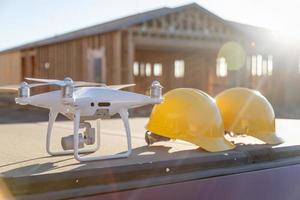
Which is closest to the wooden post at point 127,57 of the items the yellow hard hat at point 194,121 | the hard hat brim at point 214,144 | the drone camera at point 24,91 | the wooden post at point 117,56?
the wooden post at point 117,56

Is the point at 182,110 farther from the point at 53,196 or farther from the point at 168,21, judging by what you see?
the point at 168,21

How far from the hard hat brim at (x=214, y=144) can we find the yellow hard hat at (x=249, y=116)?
0.54 m

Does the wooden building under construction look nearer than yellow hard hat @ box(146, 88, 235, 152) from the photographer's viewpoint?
No

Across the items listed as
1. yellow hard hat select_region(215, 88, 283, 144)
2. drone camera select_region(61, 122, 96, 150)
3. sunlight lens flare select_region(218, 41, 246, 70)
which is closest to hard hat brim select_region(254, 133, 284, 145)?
yellow hard hat select_region(215, 88, 283, 144)

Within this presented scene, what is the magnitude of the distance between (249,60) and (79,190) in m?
17.9

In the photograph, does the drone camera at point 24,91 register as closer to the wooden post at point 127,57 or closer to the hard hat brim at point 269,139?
the hard hat brim at point 269,139

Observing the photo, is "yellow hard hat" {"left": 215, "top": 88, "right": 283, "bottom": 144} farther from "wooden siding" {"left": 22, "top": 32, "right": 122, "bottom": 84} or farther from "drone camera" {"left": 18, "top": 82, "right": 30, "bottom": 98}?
"wooden siding" {"left": 22, "top": 32, "right": 122, "bottom": 84}

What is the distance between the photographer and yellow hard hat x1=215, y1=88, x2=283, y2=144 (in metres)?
4.16

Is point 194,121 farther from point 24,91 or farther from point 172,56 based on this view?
→ point 172,56

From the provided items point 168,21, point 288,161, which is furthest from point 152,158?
point 168,21

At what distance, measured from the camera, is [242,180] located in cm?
323

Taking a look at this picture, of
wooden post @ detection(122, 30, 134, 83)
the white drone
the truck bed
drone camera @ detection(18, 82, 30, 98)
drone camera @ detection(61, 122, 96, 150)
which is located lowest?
the truck bed

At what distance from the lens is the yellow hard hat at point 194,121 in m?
3.65

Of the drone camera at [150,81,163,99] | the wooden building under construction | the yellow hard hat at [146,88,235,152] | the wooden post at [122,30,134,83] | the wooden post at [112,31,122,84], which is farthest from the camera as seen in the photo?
the wooden building under construction
